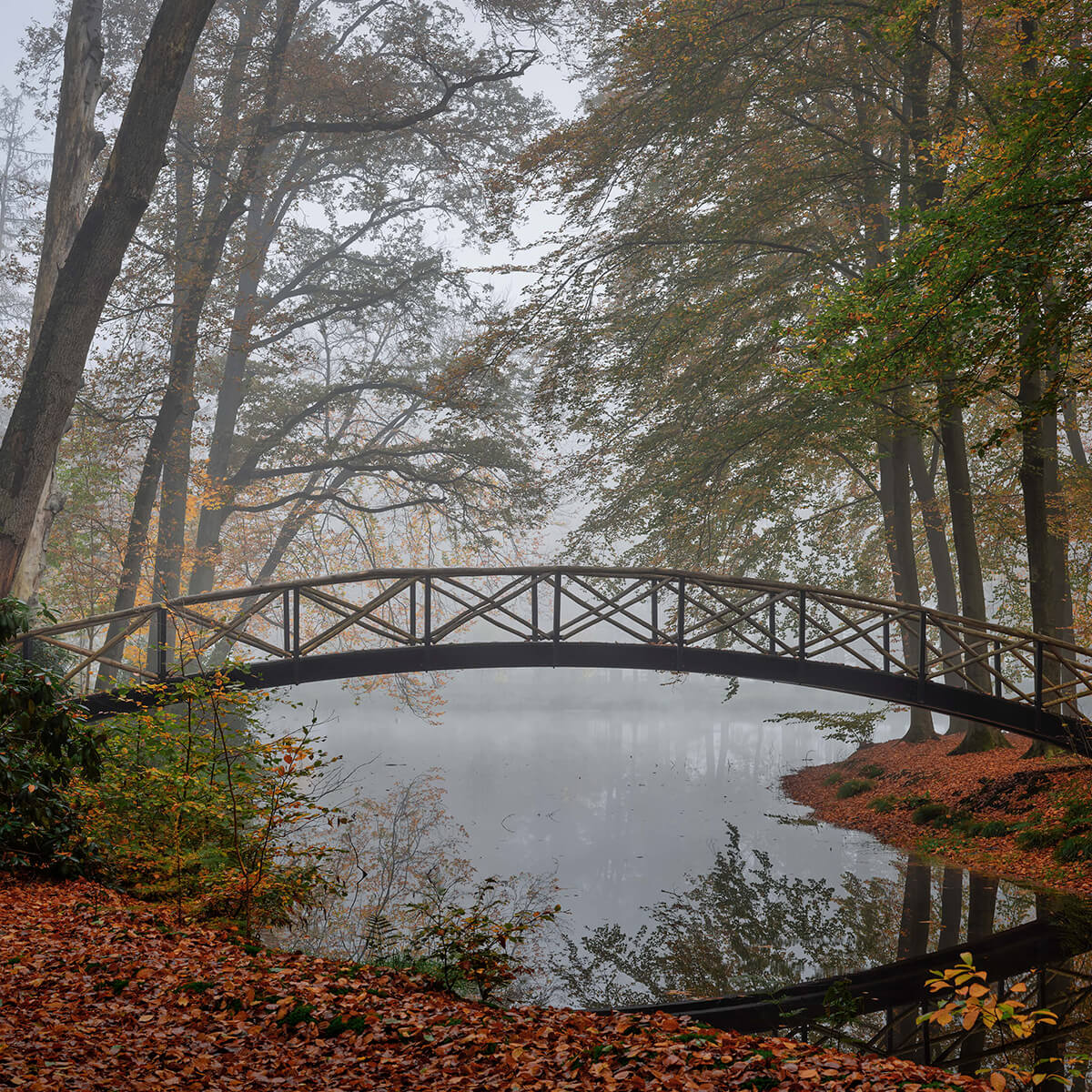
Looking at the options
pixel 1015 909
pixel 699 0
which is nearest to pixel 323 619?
pixel 699 0

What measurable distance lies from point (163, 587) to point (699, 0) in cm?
1196

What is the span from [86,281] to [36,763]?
5.25 m

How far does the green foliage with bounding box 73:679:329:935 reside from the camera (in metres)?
5.92

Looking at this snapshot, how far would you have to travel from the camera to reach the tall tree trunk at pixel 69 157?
31.3ft

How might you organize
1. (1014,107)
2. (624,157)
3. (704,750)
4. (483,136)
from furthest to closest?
(704,750) → (483,136) → (624,157) → (1014,107)

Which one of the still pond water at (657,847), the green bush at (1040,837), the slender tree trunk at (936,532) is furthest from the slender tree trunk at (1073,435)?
the still pond water at (657,847)

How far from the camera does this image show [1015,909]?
7387 millimetres

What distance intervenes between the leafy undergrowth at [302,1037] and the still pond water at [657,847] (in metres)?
2.44

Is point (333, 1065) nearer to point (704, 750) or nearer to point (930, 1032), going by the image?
point (930, 1032)

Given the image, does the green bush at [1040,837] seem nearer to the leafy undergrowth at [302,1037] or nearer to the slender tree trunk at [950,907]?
the slender tree trunk at [950,907]

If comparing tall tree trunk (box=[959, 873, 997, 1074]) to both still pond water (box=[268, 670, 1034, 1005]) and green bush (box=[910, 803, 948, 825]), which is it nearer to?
still pond water (box=[268, 670, 1034, 1005])

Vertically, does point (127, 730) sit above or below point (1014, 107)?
below

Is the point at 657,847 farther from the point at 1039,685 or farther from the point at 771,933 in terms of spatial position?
the point at 1039,685

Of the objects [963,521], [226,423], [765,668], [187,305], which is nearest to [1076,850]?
[765,668]
